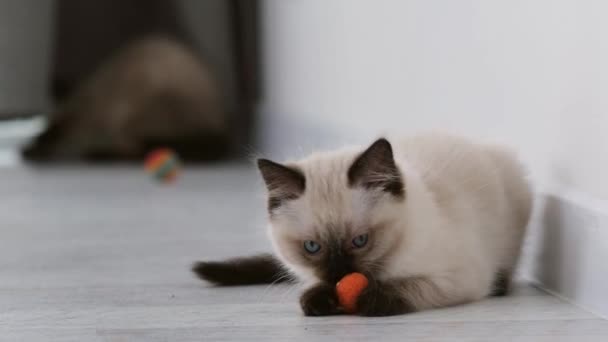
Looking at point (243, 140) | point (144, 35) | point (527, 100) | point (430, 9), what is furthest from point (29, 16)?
point (527, 100)

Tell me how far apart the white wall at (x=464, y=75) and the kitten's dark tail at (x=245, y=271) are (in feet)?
2.11

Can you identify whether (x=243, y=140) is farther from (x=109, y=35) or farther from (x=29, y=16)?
(x=29, y=16)

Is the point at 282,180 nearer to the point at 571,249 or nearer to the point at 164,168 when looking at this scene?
the point at 571,249

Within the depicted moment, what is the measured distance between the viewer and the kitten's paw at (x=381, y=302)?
1.77 m

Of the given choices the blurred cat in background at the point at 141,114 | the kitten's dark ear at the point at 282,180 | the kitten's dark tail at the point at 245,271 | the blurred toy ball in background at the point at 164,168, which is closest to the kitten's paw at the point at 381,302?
the kitten's dark ear at the point at 282,180

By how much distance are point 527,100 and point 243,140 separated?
3811 millimetres

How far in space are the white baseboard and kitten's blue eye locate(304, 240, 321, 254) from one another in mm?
552

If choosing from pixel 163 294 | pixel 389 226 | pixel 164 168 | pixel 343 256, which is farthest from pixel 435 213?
pixel 164 168

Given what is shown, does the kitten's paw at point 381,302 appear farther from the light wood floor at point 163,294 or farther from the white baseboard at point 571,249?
the white baseboard at point 571,249

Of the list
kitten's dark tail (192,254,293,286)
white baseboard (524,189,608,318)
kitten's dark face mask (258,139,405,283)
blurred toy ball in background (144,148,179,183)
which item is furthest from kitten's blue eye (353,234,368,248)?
blurred toy ball in background (144,148,179,183)

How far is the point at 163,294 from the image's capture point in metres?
2.08

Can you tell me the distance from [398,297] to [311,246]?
0.19 meters

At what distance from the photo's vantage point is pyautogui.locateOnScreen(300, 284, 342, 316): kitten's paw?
1.81 meters

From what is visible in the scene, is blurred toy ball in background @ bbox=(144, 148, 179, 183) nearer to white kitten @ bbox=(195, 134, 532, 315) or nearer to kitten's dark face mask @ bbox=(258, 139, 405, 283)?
white kitten @ bbox=(195, 134, 532, 315)
